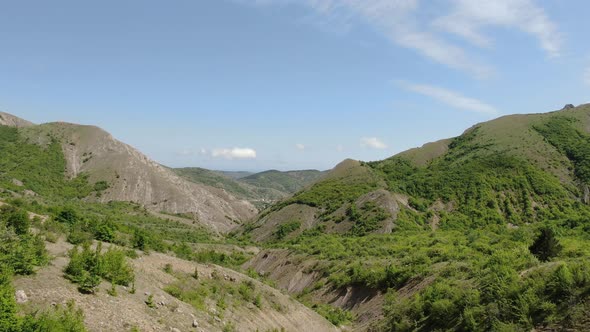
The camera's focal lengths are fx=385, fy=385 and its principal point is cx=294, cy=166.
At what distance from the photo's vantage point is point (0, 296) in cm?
898

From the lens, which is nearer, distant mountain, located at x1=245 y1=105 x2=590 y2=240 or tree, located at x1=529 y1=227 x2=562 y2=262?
tree, located at x1=529 y1=227 x2=562 y2=262

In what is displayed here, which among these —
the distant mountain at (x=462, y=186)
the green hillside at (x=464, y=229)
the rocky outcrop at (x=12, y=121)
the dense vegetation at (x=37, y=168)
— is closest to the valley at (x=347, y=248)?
the green hillside at (x=464, y=229)

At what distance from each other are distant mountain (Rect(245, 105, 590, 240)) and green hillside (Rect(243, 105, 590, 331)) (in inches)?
9.8

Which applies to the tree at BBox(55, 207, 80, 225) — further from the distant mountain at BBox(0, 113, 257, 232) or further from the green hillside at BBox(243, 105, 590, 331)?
the distant mountain at BBox(0, 113, 257, 232)

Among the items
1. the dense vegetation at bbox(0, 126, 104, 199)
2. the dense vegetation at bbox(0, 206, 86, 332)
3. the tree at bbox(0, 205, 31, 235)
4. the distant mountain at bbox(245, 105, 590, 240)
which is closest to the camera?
the dense vegetation at bbox(0, 206, 86, 332)

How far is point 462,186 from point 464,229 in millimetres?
15240

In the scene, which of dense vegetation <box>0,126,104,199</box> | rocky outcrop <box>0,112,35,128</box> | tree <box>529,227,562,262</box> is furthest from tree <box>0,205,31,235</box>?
rocky outcrop <box>0,112,35,128</box>

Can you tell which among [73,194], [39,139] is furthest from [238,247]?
[39,139]

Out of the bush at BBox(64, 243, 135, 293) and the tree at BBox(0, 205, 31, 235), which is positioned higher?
the tree at BBox(0, 205, 31, 235)

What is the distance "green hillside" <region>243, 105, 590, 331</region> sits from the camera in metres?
15.6

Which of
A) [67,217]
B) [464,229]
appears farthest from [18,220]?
[464,229]

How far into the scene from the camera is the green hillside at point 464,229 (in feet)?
51.1

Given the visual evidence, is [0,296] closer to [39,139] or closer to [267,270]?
[267,270]

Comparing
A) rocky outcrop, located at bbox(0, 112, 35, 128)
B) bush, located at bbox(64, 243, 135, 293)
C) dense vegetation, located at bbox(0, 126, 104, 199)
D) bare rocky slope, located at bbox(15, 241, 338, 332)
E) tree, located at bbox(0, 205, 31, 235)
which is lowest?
bare rocky slope, located at bbox(15, 241, 338, 332)
